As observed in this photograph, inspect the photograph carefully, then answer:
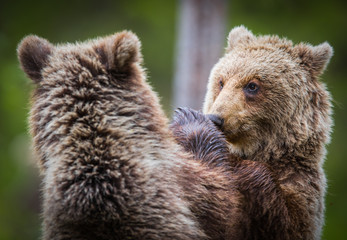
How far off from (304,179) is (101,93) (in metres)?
2.13

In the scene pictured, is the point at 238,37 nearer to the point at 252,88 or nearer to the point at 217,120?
the point at 252,88

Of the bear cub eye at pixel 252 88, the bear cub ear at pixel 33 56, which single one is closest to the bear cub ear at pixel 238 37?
the bear cub eye at pixel 252 88

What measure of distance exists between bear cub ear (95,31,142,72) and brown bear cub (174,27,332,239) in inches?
40.8

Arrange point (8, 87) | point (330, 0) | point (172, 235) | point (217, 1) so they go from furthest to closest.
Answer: point (330, 0) → point (8, 87) → point (217, 1) → point (172, 235)

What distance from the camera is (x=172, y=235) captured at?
322 cm

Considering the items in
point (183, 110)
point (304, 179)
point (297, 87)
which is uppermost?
point (297, 87)

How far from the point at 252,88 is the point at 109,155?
1926mm

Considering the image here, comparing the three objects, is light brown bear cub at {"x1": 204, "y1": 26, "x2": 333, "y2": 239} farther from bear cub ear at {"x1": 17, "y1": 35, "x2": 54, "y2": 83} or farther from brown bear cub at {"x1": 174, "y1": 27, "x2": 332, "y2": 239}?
bear cub ear at {"x1": 17, "y1": 35, "x2": 54, "y2": 83}

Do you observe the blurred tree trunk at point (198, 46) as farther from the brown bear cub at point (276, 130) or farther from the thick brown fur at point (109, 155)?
the thick brown fur at point (109, 155)

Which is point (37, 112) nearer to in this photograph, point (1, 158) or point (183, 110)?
point (183, 110)

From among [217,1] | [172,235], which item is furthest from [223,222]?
[217,1]

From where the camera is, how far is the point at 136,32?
15.0 meters

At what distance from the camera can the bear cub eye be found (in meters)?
4.55

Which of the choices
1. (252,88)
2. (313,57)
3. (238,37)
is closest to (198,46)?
(238,37)
